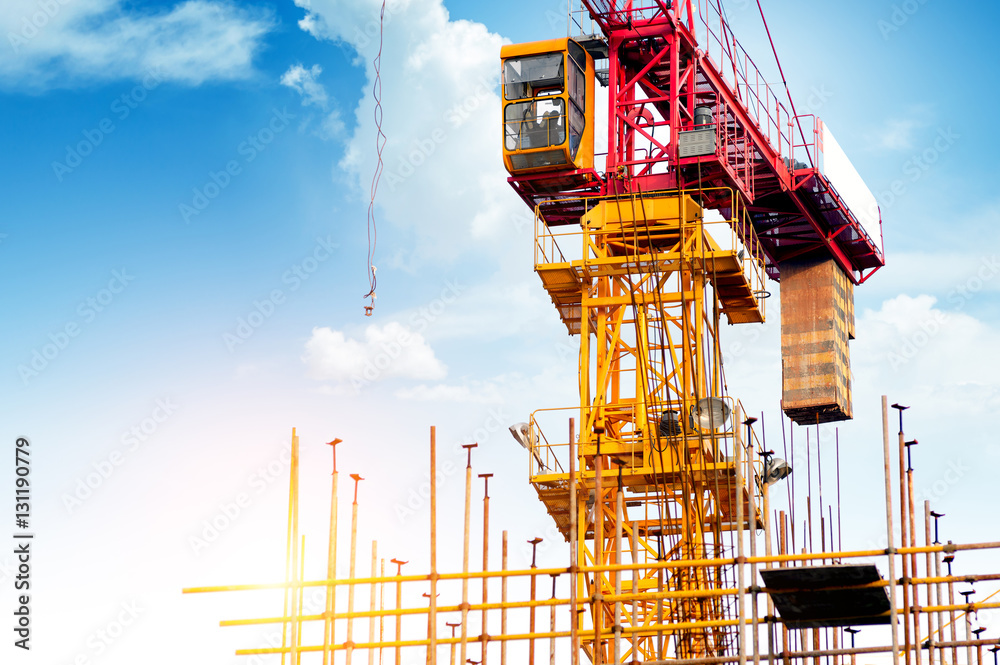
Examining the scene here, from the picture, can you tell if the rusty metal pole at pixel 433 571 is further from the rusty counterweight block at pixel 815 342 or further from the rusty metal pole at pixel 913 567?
the rusty counterweight block at pixel 815 342

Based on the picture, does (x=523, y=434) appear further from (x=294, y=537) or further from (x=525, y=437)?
(x=294, y=537)

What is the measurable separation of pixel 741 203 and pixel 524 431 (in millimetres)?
8036

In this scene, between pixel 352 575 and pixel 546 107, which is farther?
pixel 546 107

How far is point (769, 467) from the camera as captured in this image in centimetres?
3444

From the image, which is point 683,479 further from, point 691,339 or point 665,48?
point 665,48

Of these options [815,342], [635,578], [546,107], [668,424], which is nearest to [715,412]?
[668,424]

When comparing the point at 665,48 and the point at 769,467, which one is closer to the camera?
the point at 769,467

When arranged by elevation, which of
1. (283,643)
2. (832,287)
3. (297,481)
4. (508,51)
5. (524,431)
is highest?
(508,51)

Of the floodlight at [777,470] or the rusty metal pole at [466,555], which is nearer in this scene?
the rusty metal pole at [466,555]

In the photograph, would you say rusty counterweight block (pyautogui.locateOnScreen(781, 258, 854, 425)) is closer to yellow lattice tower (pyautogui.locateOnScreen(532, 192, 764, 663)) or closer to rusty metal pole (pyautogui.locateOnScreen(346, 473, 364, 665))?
yellow lattice tower (pyautogui.locateOnScreen(532, 192, 764, 663))

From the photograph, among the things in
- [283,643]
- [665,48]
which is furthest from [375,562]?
[665,48]

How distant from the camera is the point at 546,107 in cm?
3728

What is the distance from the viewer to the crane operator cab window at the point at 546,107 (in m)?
36.8

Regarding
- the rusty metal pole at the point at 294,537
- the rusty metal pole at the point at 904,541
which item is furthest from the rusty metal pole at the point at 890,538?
the rusty metal pole at the point at 294,537
